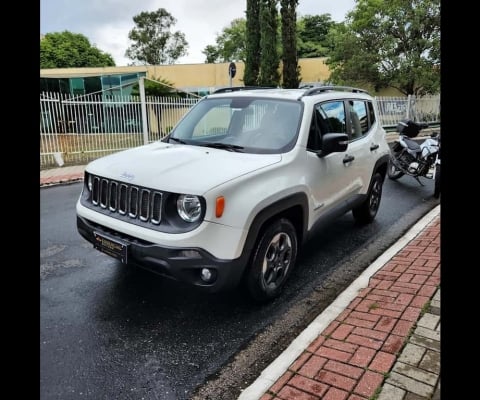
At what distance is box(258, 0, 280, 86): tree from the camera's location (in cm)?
2423

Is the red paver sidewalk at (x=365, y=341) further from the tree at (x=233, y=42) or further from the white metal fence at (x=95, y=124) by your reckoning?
the tree at (x=233, y=42)

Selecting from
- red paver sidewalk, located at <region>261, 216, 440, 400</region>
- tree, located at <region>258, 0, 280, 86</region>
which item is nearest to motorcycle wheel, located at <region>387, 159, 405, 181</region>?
red paver sidewalk, located at <region>261, 216, 440, 400</region>

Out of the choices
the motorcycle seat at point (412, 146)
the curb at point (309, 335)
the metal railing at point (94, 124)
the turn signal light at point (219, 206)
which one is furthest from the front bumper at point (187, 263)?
the metal railing at point (94, 124)

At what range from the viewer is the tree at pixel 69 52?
47.8m

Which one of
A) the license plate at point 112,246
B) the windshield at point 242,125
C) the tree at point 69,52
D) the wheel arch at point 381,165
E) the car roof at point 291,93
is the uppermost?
the tree at point 69,52

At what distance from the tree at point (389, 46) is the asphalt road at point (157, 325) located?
20044mm

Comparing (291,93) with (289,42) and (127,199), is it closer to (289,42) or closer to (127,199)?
(127,199)

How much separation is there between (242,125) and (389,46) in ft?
70.2

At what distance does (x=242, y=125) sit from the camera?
14.6 ft

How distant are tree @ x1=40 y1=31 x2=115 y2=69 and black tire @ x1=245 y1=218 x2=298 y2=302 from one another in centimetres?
4946
